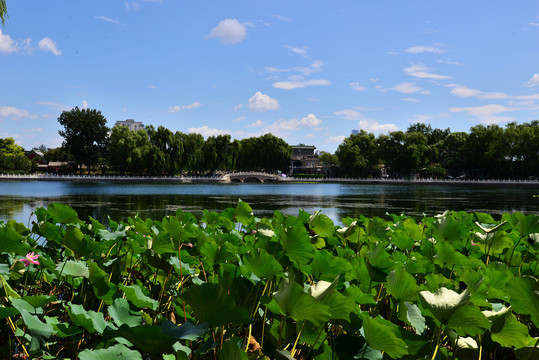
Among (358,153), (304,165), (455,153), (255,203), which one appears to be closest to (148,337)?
(255,203)

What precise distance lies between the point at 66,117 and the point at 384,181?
2167 inches

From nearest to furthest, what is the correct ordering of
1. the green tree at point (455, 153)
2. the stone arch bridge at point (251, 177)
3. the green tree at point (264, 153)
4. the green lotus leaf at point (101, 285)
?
the green lotus leaf at point (101, 285) < the green tree at point (455, 153) < the stone arch bridge at point (251, 177) < the green tree at point (264, 153)

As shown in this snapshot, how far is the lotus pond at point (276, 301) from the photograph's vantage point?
1.07m

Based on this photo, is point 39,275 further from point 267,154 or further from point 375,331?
point 267,154

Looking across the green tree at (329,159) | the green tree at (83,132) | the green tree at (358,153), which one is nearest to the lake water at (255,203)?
the green tree at (83,132)

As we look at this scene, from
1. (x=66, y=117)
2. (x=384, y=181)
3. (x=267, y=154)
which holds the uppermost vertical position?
(x=66, y=117)

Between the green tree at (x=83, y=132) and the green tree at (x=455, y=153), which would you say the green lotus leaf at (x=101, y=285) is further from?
the green tree at (x=455, y=153)

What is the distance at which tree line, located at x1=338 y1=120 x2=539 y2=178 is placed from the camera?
214 feet

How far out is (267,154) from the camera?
270 feet

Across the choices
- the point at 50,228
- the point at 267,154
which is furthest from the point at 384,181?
the point at 50,228

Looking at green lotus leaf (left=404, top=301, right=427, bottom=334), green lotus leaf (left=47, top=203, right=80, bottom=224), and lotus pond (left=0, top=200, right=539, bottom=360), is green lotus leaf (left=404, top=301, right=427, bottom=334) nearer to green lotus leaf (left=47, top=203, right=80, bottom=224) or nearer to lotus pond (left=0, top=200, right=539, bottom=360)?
lotus pond (left=0, top=200, right=539, bottom=360)

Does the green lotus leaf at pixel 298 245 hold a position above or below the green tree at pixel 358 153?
below

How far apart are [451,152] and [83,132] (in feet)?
205

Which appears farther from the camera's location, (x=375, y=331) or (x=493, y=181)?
(x=493, y=181)
